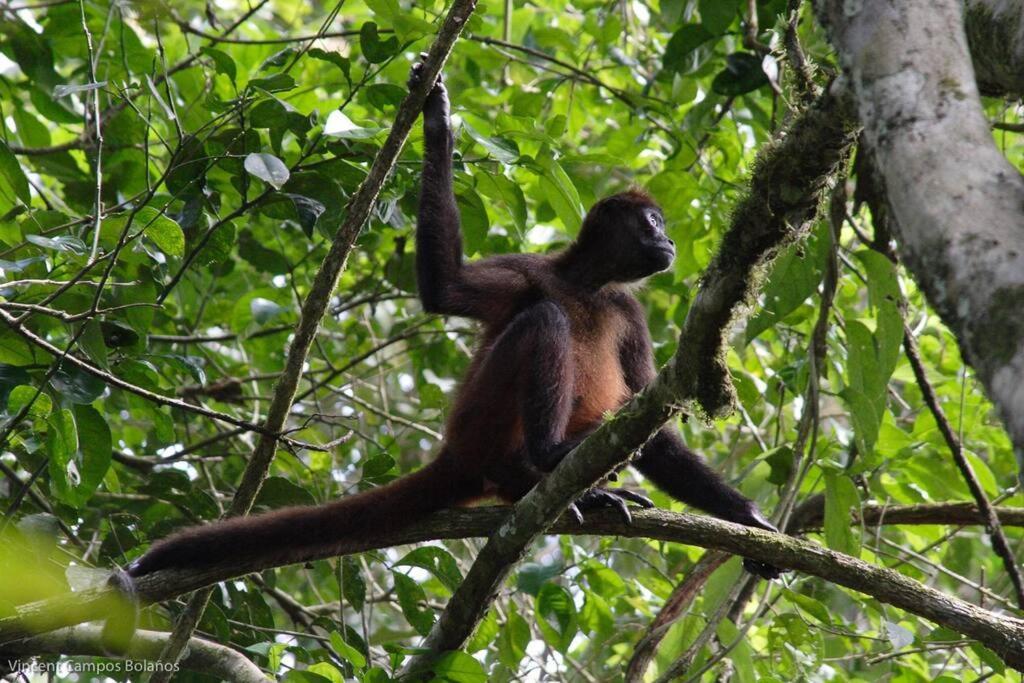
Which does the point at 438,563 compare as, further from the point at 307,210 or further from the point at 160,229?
the point at 160,229

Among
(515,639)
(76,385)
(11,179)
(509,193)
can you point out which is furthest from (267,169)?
(515,639)

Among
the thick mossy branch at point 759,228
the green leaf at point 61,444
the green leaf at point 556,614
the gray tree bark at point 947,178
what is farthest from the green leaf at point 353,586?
the gray tree bark at point 947,178

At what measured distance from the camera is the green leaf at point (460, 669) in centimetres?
473

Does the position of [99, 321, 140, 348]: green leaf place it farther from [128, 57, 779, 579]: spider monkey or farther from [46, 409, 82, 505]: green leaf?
[128, 57, 779, 579]: spider monkey

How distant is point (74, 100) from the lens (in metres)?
7.23

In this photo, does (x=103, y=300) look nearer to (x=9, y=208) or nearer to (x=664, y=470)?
(x=9, y=208)

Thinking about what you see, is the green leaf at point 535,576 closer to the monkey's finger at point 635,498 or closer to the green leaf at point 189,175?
the monkey's finger at point 635,498

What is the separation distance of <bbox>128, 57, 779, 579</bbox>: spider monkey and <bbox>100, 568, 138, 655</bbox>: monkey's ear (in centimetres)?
26

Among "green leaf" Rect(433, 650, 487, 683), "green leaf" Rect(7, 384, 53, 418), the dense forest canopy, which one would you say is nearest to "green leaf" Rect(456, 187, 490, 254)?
the dense forest canopy

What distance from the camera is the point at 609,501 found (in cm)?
511

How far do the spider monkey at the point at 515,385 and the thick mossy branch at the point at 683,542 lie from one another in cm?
9

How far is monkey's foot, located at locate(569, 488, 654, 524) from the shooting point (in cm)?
500

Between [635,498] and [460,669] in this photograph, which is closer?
[460,669]

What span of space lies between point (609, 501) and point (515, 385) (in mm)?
1060
